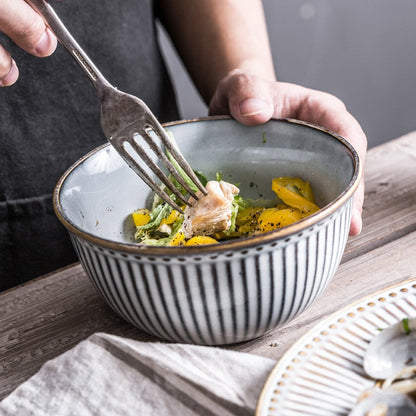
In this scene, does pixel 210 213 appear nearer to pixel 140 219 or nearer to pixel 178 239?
pixel 178 239

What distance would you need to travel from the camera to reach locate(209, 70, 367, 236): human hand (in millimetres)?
878

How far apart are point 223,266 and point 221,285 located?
3 centimetres

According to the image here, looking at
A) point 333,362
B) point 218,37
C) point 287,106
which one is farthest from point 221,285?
point 218,37

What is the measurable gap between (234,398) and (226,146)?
1.49 ft

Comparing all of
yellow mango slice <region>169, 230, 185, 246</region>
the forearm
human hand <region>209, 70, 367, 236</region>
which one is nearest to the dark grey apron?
the forearm

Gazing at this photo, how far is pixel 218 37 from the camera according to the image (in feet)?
4.42

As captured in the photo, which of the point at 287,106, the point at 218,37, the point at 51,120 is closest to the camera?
the point at 287,106

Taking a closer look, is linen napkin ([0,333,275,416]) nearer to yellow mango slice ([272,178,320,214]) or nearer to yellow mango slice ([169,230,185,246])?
yellow mango slice ([169,230,185,246])

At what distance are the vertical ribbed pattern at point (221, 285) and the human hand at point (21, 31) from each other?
277mm

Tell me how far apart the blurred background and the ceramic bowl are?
1.76 meters

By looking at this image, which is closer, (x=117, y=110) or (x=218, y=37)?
(x=117, y=110)

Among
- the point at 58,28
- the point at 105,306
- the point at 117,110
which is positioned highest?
the point at 58,28

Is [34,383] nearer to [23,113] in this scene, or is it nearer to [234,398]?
[234,398]

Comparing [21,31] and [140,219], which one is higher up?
[21,31]
